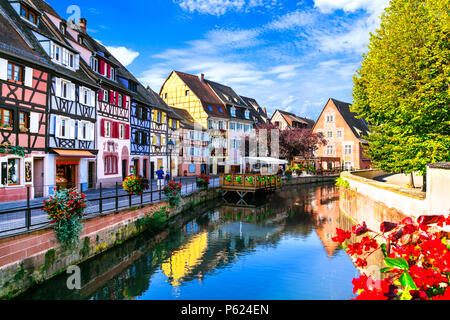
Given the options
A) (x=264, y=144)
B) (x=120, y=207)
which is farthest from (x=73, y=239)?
(x=264, y=144)

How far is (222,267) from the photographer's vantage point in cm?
1180

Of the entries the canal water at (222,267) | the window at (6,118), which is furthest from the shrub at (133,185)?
the window at (6,118)

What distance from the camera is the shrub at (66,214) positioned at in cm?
967

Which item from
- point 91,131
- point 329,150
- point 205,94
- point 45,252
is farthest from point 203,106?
point 45,252

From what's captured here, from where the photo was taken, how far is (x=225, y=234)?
669 inches

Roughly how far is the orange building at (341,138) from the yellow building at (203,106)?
59.6 ft

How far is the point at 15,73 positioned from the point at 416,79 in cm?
1957

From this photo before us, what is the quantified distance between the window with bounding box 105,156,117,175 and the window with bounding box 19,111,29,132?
8304 millimetres

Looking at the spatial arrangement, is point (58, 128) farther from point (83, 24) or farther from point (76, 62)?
point (83, 24)

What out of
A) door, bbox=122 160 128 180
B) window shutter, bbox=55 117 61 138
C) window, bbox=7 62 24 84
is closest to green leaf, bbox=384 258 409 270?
window, bbox=7 62 24 84

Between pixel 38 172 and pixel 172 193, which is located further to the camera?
pixel 172 193

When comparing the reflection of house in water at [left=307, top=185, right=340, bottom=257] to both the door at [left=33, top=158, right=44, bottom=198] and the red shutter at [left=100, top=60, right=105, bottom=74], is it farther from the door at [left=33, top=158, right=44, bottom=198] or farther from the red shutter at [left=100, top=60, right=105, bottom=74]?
the red shutter at [left=100, top=60, right=105, bottom=74]

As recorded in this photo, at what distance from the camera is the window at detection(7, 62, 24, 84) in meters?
15.2

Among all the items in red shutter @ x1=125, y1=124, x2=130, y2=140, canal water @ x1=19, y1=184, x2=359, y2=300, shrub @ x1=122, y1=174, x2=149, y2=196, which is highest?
red shutter @ x1=125, y1=124, x2=130, y2=140
